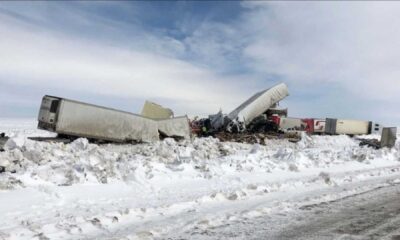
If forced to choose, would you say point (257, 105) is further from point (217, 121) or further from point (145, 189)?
point (145, 189)

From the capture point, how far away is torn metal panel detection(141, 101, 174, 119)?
2981cm

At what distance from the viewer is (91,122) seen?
21016 millimetres

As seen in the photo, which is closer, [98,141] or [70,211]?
[70,211]

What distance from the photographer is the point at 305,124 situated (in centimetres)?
3978

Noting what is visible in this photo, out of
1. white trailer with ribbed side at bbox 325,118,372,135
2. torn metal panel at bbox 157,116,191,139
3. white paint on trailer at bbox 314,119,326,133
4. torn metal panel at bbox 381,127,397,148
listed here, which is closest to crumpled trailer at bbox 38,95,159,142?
torn metal panel at bbox 157,116,191,139

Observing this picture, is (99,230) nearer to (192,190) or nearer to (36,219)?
(36,219)

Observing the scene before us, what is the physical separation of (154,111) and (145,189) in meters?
19.2

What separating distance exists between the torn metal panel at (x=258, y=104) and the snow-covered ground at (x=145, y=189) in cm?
1790

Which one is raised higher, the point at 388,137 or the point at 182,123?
the point at 388,137

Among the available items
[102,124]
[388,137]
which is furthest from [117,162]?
[388,137]

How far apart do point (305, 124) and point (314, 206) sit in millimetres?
30679

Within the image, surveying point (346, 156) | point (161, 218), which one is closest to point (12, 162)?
point (161, 218)

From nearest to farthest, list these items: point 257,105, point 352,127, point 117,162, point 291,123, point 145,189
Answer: point 145,189 < point 117,162 < point 257,105 < point 291,123 < point 352,127

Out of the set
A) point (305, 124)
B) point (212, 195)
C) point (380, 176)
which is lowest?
point (212, 195)
